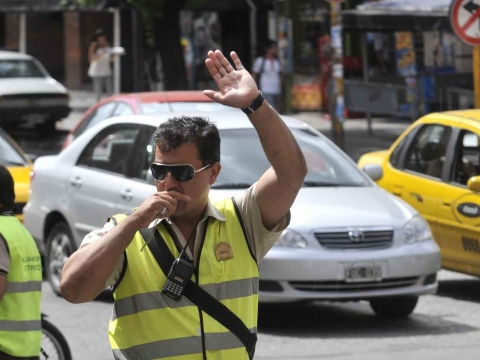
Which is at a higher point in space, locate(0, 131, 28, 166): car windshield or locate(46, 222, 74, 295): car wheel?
locate(0, 131, 28, 166): car windshield

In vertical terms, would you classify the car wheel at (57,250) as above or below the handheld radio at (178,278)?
below

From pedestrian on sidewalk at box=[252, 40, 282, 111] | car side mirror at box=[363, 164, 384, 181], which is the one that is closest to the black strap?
car side mirror at box=[363, 164, 384, 181]

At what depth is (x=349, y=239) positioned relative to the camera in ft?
27.8

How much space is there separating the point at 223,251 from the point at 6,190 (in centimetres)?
181

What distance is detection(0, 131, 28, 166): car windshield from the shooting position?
12.6 m

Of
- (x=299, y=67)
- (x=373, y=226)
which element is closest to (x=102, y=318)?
(x=373, y=226)

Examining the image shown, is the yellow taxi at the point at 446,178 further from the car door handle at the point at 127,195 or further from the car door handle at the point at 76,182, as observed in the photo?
the car door handle at the point at 76,182

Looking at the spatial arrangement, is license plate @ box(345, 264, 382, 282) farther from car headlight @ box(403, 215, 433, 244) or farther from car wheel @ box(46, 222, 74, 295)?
car wheel @ box(46, 222, 74, 295)

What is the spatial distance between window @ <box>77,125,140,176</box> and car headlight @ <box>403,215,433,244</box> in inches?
90.1

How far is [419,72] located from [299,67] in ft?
14.2

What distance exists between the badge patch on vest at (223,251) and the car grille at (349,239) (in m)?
4.93

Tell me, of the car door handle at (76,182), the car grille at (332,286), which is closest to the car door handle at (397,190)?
the car grille at (332,286)

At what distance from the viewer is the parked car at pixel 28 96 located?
2478cm

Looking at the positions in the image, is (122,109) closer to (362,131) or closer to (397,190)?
(397,190)
